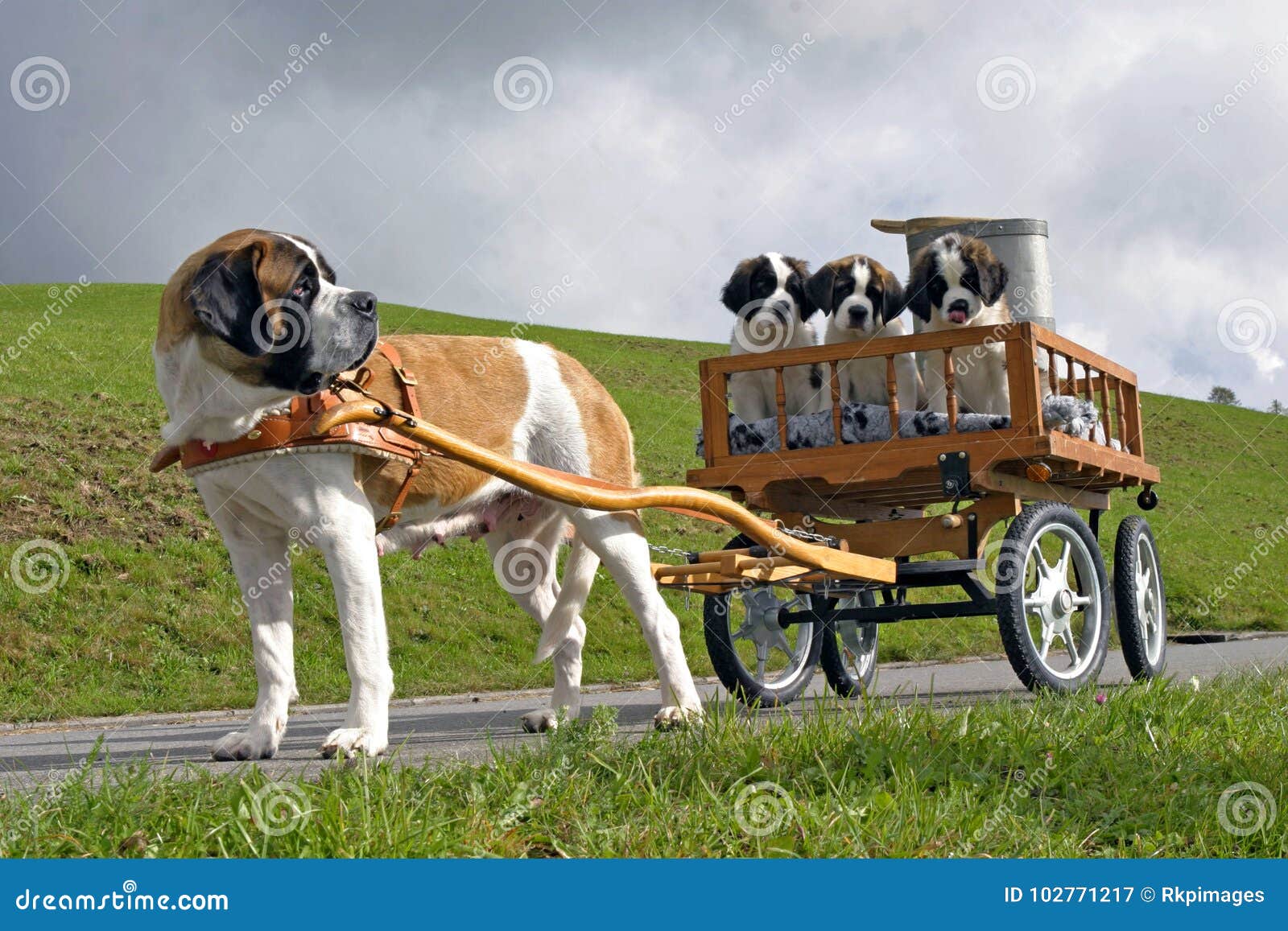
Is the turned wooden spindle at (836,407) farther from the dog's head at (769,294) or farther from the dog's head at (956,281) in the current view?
the dog's head at (956,281)

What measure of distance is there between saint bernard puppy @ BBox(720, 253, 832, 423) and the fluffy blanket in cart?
0.14 m

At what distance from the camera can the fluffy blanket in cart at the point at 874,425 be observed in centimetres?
558

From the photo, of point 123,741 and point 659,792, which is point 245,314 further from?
point 123,741

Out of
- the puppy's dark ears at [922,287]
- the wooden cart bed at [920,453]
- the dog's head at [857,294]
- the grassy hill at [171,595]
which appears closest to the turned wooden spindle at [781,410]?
the wooden cart bed at [920,453]

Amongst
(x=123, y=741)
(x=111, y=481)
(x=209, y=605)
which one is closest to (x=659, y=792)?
(x=123, y=741)

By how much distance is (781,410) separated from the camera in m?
5.87

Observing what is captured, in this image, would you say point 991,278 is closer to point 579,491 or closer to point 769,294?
point 769,294

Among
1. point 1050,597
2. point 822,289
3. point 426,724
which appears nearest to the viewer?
point 1050,597

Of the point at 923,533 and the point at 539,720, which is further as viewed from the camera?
the point at 923,533

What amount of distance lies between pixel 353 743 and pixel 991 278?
12.8 feet

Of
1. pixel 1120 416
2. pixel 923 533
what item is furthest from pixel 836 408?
pixel 1120 416

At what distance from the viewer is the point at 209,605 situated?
10586 millimetres

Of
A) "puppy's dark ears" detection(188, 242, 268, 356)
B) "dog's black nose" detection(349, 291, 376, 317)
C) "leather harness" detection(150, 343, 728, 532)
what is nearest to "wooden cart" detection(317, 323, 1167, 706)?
"leather harness" detection(150, 343, 728, 532)

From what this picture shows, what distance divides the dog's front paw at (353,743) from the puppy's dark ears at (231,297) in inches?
48.9
